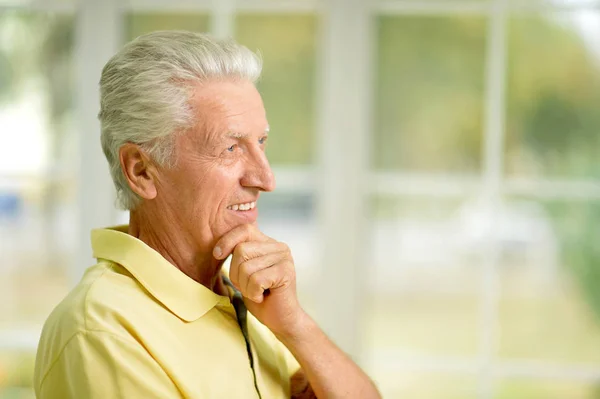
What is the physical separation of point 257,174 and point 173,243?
0.19 meters

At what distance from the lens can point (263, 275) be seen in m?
1.20

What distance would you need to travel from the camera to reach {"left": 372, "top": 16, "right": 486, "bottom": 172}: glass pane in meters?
2.78

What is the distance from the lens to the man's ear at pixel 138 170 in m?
1.22

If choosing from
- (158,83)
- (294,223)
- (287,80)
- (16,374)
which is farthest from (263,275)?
(16,374)

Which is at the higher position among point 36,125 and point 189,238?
point 36,125

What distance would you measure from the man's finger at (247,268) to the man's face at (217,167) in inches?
3.3

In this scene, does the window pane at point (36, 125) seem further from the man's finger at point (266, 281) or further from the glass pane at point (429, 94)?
the man's finger at point (266, 281)

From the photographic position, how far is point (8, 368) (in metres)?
2.93

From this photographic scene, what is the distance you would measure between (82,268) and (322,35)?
1324mm

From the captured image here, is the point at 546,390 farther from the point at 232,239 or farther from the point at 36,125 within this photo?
the point at 36,125

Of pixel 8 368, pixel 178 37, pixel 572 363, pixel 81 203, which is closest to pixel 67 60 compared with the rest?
pixel 81 203

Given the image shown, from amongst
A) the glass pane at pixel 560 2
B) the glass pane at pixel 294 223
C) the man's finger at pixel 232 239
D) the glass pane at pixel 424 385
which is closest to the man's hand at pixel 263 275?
the man's finger at pixel 232 239

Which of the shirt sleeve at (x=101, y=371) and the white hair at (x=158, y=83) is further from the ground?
the white hair at (x=158, y=83)

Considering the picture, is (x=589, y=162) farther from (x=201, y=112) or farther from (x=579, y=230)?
(x=201, y=112)
